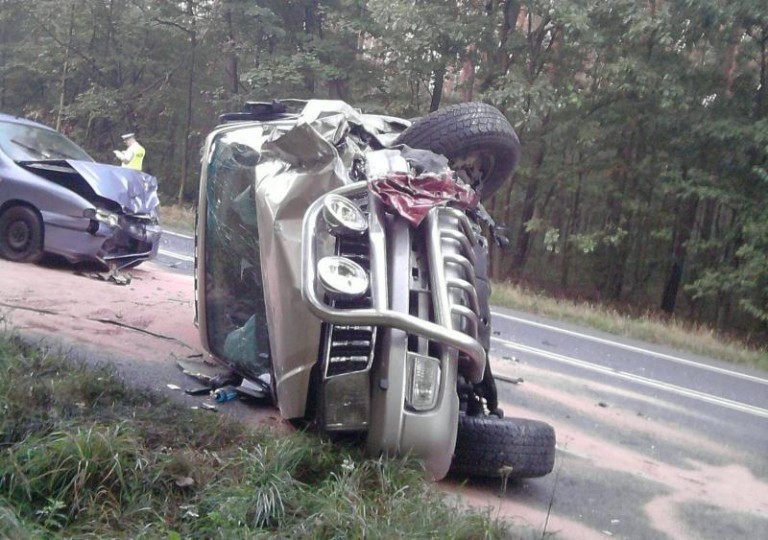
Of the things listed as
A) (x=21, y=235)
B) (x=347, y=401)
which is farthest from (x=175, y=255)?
(x=347, y=401)

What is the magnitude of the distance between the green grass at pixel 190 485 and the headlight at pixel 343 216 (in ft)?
3.05

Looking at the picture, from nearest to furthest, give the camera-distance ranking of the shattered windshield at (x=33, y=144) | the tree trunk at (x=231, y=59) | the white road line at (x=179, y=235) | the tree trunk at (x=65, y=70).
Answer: the shattered windshield at (x=33, y=144)
the white road line at (x=179, y=235)
the tree trunk at (x=231, y=59)
the tree trunk at (x=65, y=70)

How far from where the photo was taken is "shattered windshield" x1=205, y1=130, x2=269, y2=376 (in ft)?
15.5

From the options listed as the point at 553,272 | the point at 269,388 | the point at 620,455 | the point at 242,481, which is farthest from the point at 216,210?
the point at 553,272

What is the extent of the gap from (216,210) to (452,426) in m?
2.24

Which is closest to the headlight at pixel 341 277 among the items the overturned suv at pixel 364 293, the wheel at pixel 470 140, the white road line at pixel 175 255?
the overturned suv at pixel 364 293

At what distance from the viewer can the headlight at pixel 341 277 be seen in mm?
3553

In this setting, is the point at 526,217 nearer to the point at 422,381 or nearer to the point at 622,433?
the point at 622,433

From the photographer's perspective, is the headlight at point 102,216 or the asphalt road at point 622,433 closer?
the asphalt road at point 622,433

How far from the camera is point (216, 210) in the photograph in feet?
16.9

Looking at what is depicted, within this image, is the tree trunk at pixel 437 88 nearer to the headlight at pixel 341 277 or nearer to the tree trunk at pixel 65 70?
the tree trunk at pixel 65 70

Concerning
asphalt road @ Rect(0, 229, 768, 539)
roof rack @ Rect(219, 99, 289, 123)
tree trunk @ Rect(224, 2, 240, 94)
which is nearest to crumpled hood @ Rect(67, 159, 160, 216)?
asphalt road @ Rect(0, 229, 768, 539)

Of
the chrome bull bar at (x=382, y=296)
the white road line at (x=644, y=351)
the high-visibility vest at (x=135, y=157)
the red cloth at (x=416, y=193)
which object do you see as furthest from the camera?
the high-visibility vest at (x=135, y=157)

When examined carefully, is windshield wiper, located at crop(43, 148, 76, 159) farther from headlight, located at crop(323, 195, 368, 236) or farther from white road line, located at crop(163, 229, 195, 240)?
headlight, located at crop(323, 195, 368, 236)
